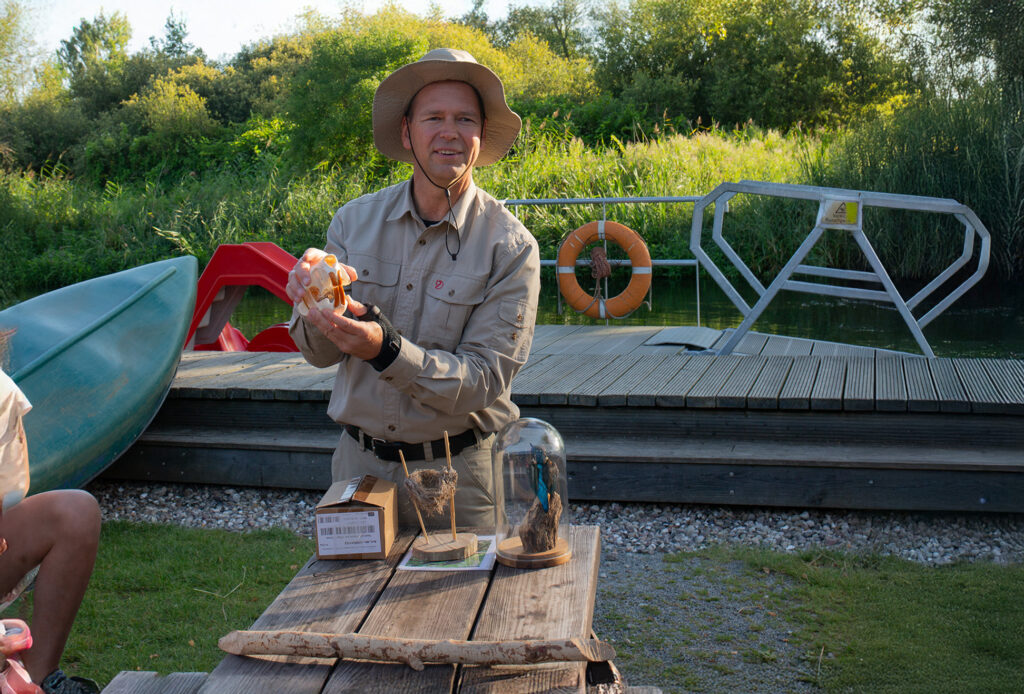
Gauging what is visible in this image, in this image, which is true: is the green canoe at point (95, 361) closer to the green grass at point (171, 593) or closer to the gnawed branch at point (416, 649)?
the green grass at point (171, 593)

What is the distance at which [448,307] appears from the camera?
222 centimetres

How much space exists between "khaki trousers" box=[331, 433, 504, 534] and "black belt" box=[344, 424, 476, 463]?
1cm

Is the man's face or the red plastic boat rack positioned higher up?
the man's face

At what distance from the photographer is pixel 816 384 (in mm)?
4289

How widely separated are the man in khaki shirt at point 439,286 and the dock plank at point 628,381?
200 cm

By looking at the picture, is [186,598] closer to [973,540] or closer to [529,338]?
[529,338]

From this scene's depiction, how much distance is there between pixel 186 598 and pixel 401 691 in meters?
2.17

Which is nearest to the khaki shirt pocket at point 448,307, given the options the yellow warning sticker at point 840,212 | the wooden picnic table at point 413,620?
the wooden picnic table at point 413,620

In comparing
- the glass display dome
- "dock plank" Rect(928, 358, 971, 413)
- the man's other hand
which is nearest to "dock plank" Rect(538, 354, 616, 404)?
"dock plank" Rect(928, 358, 971, 413)

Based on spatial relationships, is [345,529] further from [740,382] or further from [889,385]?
[889,385]

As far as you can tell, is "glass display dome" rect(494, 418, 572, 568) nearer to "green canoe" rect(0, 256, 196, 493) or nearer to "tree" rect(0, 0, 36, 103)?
"green canoe" rect(0, 256, 196, 493)

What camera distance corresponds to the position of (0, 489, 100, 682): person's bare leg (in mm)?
2309

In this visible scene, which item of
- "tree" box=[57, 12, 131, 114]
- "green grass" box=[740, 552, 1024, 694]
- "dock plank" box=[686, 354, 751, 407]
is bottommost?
"green grass" box=[740, 552, 1024, 694]

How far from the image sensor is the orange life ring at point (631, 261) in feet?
22.4
